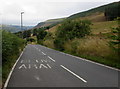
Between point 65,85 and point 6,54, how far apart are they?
534cm

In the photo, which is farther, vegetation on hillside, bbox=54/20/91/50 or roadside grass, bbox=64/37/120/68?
vegetation on hillside, bbox=54/20/91/50

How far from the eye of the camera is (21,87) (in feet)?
24.2

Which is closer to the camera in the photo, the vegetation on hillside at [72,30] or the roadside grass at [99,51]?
the roadside grass at [99,51]

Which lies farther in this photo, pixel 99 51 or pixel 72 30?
pixel 72 30

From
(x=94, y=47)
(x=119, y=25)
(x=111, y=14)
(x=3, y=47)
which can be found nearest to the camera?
(x=3, y=47)

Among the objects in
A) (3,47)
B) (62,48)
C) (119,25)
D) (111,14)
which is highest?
(111,14)

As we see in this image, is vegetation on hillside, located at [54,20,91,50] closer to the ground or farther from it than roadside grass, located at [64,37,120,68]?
farther from it

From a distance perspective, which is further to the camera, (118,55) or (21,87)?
(118,55)

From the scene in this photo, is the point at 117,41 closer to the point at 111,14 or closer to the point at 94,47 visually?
the point at 94,47

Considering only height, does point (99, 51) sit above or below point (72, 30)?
below

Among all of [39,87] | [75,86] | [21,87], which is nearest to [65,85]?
[75,86]

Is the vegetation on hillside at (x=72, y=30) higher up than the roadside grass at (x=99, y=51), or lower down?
higher up

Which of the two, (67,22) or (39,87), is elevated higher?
(67,22)

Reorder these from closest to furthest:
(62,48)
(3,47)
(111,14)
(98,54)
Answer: (3,47) < (98,54) < (62,48) < (111,14)
